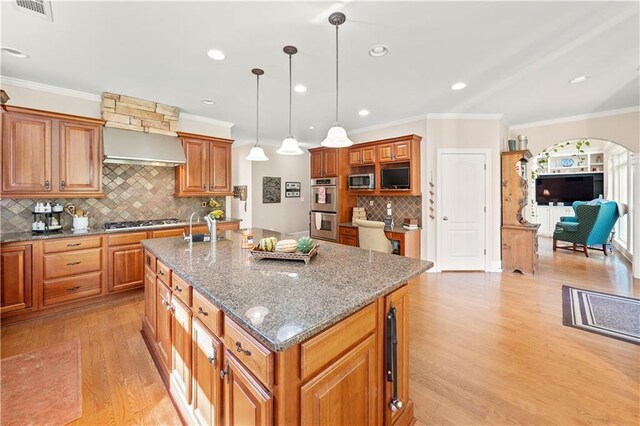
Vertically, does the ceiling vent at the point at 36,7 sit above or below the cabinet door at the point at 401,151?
above

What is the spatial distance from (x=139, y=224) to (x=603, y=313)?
590 centimetres

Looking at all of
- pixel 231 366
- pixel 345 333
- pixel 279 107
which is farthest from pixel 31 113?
pixel 345 333

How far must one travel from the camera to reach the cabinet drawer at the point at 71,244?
3018 mm

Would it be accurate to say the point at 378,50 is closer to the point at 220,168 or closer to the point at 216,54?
the point at 216,54

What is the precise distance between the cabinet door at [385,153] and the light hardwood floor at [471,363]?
2404 millimetres

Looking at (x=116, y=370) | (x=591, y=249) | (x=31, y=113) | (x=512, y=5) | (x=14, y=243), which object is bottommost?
(x=116, y=370)

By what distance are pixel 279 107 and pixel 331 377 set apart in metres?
3.99

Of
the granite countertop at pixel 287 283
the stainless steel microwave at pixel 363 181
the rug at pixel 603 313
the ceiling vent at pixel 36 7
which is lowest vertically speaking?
the rug at pixel 603 313

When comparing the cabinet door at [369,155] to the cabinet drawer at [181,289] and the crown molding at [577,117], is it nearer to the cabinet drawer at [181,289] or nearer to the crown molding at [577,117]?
the crown molding at [577,117]

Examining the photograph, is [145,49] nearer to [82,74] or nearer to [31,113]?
[82,74]

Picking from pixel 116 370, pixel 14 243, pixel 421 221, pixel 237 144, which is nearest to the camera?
pixel 116 370

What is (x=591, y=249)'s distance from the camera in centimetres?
624

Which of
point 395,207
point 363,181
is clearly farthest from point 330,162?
point 395,207

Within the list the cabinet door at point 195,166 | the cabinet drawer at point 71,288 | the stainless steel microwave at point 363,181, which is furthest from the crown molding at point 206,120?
the cabinet drawer at point 71,288
